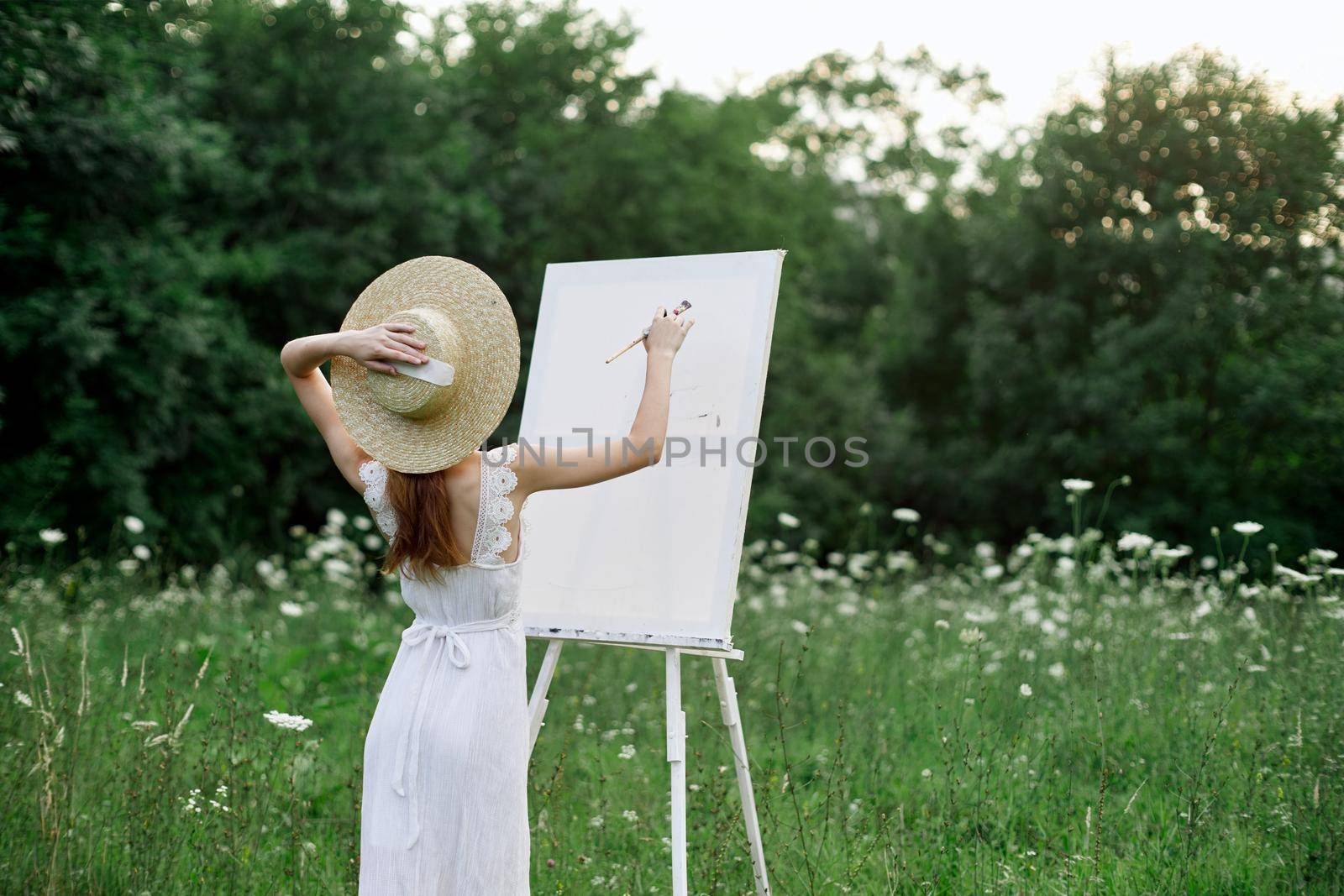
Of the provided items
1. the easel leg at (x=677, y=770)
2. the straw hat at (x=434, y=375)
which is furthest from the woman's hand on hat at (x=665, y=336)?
the easel leg at (x=677, y=770)

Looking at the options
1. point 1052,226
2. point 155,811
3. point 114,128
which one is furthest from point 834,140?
point 155,811

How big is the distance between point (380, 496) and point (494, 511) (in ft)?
0.92

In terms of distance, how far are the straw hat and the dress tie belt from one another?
40 cm

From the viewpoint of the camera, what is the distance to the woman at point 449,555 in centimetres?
229

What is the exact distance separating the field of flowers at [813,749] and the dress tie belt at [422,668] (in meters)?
0.70

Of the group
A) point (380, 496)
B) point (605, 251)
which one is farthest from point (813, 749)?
point (605, 251)

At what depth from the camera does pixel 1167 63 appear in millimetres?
14547

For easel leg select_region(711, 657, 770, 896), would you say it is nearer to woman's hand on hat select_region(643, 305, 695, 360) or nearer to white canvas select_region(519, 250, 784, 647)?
white canvas select_region(519, 250, 784, 647)

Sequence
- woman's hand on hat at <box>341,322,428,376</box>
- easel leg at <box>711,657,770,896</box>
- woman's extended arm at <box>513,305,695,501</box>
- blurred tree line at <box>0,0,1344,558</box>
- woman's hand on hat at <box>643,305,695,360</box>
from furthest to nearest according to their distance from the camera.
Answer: blurred tree line at <box>0,0,1344,558</box>
easel leg at <box>711,657,770,896</box>
woman's hand on hat at <box>643,305,695,360</box>
woman's extended arm at <box>513,305,695,501</box>
woman's hand on hat at <box>341,322,428,376</box>

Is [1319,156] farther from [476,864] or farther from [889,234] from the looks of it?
[476,864]

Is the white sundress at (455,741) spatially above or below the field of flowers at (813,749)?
above

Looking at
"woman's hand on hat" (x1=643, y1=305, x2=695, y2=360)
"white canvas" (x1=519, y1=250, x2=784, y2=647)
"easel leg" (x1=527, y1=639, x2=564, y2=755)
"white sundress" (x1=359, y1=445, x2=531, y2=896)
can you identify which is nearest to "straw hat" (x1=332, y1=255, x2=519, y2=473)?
"white sundress" (x1=359, y1=445, x2=531, y2=896)

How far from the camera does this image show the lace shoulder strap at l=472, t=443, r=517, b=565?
2.30 metres

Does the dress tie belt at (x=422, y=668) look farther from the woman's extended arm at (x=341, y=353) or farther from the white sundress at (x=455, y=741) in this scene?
the woman's extended arm at (x=341, y=353)
